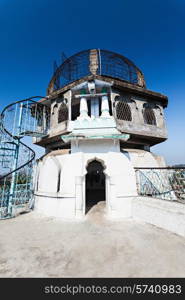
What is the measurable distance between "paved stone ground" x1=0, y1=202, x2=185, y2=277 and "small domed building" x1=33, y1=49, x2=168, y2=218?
4.20 ft

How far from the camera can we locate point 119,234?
472 centimetres

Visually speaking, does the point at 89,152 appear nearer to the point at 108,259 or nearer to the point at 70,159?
the point at 70,159

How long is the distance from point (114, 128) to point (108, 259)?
19.0 ft

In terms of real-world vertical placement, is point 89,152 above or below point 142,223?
above

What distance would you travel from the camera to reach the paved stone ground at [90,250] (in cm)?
295

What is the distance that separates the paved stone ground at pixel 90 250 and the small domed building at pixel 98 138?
128 cm

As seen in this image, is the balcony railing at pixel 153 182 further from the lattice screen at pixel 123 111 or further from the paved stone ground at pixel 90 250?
the lattice screen at pixel 123 111

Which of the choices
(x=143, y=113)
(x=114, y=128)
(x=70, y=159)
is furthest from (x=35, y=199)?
(x=143, y=113)

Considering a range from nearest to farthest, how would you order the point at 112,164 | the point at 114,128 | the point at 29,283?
1. the point at 29,283
2. the point at 112,164
3. the point at 114,128

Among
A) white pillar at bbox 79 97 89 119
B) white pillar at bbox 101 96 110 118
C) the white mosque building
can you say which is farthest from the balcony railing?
white pillar at bbox 79 97 89 119

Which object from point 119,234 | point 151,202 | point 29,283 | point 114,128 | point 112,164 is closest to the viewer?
point 29,283

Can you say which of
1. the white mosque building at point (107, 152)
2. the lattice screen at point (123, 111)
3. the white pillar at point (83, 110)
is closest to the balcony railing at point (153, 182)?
the white mosque building at point (107, 152)

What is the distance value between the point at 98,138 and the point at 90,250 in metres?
4.73

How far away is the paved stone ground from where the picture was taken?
2.95 metres
